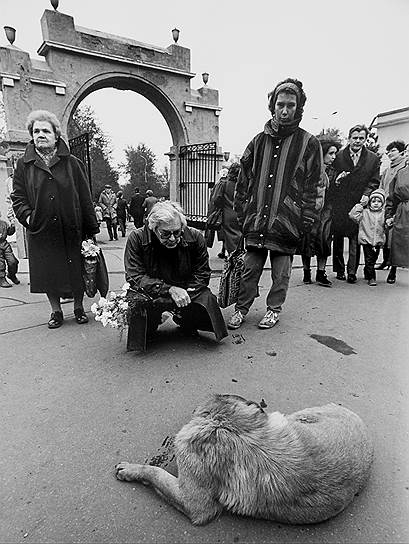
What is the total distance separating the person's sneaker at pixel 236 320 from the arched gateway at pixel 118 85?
5951 millimetres

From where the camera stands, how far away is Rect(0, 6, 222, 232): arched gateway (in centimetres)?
700

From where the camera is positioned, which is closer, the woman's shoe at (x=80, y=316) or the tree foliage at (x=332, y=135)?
the woman's shoe at (x=80, y=316)

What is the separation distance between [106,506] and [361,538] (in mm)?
1054

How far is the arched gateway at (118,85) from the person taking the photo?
700 cm

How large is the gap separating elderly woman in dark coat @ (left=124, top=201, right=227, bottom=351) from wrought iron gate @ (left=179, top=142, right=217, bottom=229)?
22.4 ft

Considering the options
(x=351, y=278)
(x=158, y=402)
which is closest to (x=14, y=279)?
(x=158, y=402)

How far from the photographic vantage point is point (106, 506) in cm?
155

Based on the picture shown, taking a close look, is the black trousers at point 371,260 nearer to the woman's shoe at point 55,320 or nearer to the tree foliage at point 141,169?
the woman's shoe at point 55,320

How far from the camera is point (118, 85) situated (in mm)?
8727

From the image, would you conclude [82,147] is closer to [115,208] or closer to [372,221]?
[115,208]

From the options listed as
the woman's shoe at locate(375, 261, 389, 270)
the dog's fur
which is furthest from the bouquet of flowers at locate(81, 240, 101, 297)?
the woman's shoe at locate(375, 261, 389, 270)

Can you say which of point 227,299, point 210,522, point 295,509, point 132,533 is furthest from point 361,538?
point 227,299

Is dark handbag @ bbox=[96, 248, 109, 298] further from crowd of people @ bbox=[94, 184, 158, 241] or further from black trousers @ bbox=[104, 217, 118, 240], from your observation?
black trousers @ bbox=[104, 217, 118, 240]

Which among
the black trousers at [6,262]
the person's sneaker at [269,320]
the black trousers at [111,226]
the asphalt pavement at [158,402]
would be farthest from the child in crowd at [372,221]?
the black trousers at [111,226]
